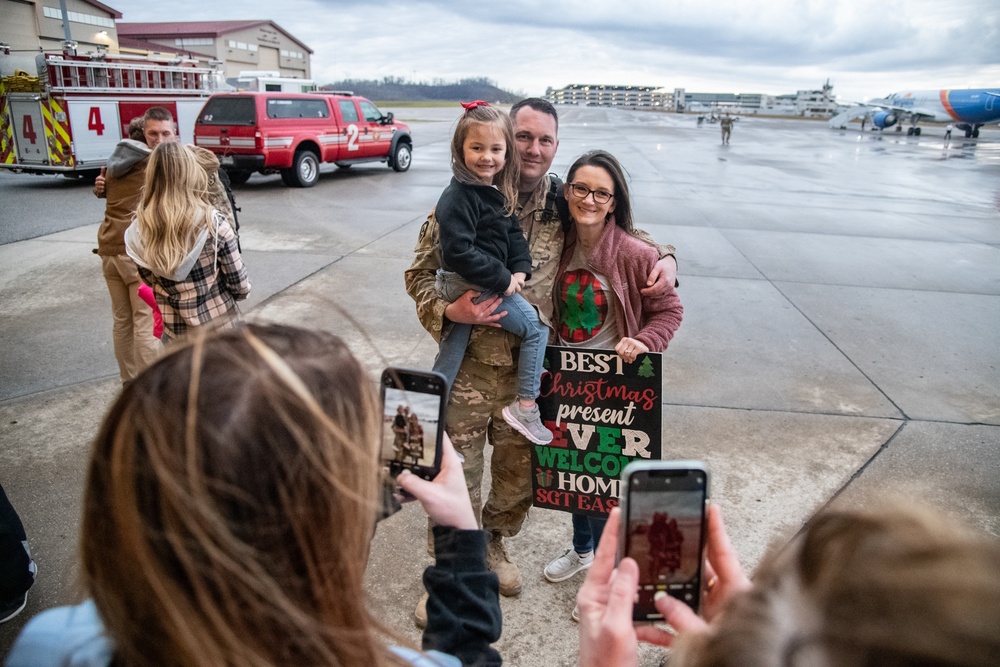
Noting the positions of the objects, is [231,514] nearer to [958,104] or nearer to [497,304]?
[497,304]

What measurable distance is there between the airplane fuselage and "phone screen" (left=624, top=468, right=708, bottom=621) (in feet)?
173

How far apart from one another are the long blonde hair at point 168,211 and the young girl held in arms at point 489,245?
1.37m

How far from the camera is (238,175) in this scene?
13391mm

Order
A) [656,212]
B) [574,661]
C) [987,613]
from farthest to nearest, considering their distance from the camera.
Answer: [656,212], [574,661], [987,613]

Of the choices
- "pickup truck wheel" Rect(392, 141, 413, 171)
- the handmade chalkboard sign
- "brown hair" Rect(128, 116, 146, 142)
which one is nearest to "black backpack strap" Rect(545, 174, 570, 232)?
the handmade chalkboard sign

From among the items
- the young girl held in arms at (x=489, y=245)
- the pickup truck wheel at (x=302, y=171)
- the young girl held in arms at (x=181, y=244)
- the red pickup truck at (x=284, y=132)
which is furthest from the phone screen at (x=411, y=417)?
the pickup truck wheel at (x=302, y=171)

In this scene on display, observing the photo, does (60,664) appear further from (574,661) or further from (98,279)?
(98,279)

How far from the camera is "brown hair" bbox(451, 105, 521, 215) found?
2543 millimetres

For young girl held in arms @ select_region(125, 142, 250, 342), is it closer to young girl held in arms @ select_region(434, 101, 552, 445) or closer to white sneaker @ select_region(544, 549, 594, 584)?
young girl held in arms @ select_region(434, 101, 552, 445)

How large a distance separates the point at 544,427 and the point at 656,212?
900 centimetres

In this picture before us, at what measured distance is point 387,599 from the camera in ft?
9.06

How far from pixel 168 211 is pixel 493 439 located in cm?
189

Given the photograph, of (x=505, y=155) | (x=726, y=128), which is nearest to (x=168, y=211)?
(x=505, y=155)

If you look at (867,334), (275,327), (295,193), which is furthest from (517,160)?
(295,193)
